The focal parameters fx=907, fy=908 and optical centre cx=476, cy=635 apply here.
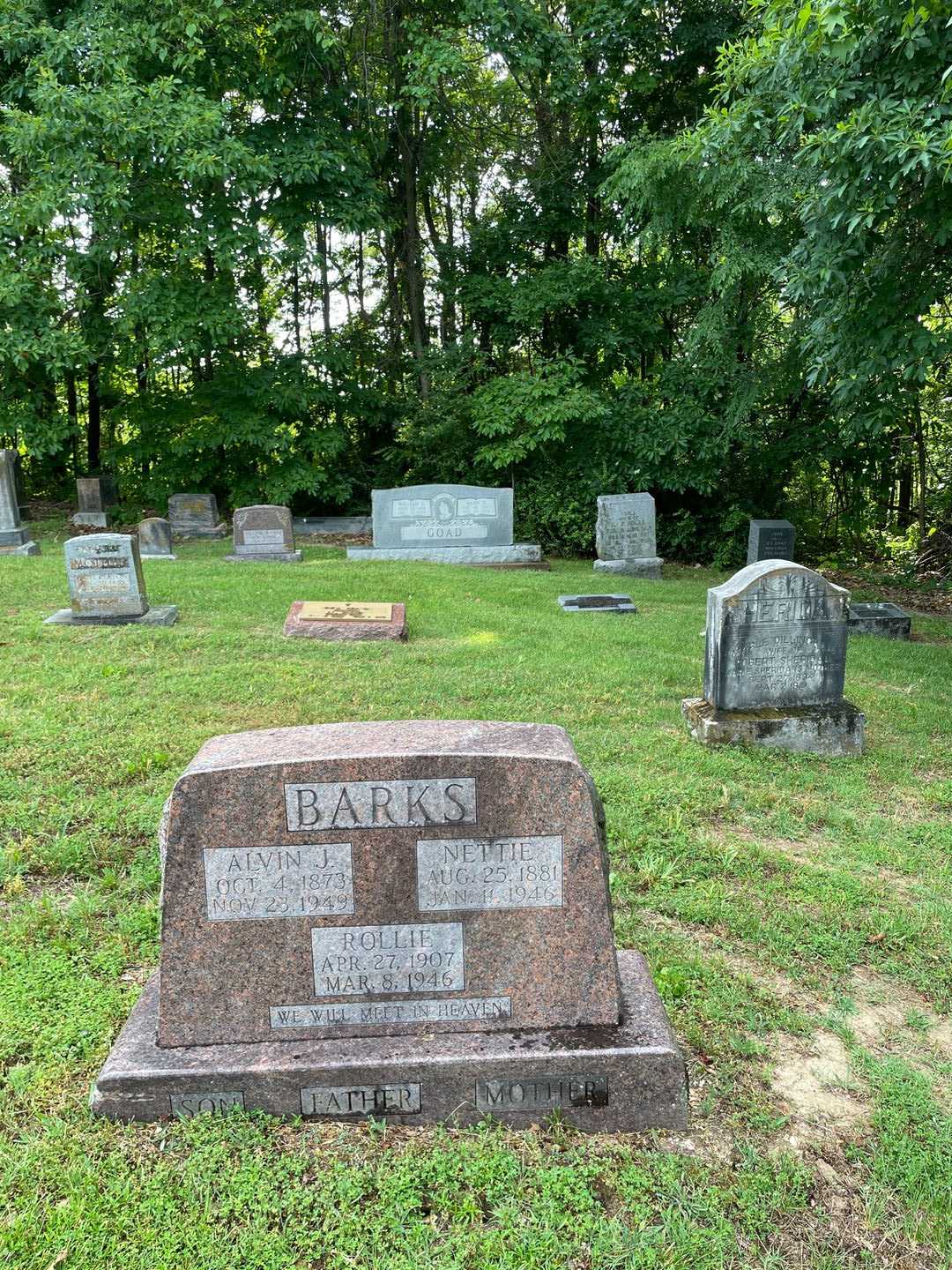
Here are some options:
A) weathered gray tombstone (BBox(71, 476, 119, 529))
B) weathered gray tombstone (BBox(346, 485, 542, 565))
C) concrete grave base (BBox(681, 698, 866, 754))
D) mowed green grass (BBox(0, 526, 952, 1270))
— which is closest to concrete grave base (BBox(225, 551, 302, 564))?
weathered gray tombstone (BBox(346, 485, 542, 565))

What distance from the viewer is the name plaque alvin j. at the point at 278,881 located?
263 cm

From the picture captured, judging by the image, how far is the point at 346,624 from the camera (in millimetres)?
8531

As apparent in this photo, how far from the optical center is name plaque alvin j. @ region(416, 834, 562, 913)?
8.74 ft

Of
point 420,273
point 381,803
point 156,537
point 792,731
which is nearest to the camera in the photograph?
point 381,803

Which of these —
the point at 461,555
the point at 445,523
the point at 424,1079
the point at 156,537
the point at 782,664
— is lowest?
the point at 424,1079

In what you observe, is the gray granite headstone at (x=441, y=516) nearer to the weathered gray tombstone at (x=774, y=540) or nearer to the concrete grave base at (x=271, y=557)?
the concrete grave base at (x=271, y=557)

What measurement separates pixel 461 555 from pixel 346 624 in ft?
21.1

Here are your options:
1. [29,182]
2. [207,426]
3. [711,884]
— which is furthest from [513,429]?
[711,884]

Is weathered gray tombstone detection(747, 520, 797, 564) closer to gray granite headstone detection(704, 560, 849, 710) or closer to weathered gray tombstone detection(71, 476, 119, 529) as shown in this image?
gray granite headstone detection(704, 560, 849, 710)

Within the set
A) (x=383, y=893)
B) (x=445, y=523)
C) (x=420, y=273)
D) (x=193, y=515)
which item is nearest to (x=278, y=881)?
(x=383, y=893)

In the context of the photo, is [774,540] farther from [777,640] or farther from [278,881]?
[278,881]

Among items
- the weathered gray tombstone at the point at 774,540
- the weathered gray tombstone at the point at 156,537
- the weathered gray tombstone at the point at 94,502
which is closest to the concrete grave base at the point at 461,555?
the weathered gray tombstone at the point at 156,537

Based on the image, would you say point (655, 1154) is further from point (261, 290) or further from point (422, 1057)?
point (261, 290)

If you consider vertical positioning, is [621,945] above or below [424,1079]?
below
